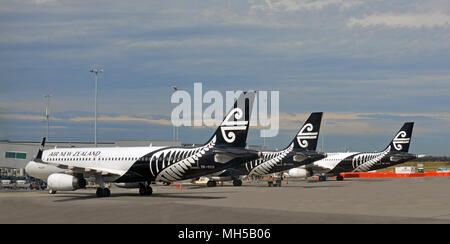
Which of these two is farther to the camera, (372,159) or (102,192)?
(372,159)

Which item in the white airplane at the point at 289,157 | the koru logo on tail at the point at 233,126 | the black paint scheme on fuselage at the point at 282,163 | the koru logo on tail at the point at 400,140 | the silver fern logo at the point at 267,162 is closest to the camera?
the koru logo on tail at the point at 233,126

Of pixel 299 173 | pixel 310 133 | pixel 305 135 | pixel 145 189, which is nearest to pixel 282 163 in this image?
pixel 305 135

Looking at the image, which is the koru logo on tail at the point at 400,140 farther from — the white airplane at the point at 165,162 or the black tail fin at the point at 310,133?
the white airplane at the point at 165,162

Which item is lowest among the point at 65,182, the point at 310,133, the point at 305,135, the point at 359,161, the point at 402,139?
the point at 359,161

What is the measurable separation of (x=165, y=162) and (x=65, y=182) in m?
7.72

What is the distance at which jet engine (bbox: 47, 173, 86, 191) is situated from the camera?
40.6 metres

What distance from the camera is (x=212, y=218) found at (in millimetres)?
24562

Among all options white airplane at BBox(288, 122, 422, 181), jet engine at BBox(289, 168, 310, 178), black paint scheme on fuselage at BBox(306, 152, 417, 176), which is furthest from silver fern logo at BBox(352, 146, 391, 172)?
jet engine at BBox(289, 168, 310, 178)

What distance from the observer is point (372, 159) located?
8531 cm

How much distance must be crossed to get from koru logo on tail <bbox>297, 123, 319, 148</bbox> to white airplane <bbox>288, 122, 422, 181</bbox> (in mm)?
19572

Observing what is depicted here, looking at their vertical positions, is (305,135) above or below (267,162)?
above

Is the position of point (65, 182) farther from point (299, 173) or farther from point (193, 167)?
point (299, 173)

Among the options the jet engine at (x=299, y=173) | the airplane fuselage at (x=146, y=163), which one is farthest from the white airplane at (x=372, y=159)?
the airplane fuselage at (x=146, y=163)

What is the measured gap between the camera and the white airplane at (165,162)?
40625 millimetres
